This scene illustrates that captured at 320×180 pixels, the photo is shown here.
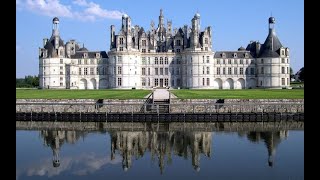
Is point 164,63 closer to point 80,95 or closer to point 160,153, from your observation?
point 80,95

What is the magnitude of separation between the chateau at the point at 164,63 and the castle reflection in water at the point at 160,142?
162ft

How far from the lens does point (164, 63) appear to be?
77500mm

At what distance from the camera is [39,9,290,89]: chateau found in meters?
75.6

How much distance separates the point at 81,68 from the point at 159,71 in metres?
16.1

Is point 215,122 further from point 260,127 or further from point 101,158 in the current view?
point 101,158

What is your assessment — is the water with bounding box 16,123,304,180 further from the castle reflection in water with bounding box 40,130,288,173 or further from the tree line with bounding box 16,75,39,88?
the tree line with bounding box 16,75,39,88

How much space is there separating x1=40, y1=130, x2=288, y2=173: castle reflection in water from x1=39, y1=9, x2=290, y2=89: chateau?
4929 cm

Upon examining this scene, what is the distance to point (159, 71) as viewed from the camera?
77.7 m

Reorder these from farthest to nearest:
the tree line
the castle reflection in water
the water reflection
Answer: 1. the tree line
2. the castle reflection in water
3. the water reflection

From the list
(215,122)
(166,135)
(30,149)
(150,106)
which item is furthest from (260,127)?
(30,149)

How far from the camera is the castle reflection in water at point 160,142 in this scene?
18.3m

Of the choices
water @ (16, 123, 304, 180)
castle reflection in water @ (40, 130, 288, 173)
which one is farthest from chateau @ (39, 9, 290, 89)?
castle reflection in water @ (40, 130, 288, 173)

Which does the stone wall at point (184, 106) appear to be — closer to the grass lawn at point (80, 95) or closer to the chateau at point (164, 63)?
the grass lawn at point (80, 95)

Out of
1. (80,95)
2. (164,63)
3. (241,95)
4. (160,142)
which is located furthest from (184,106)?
(164,63)
